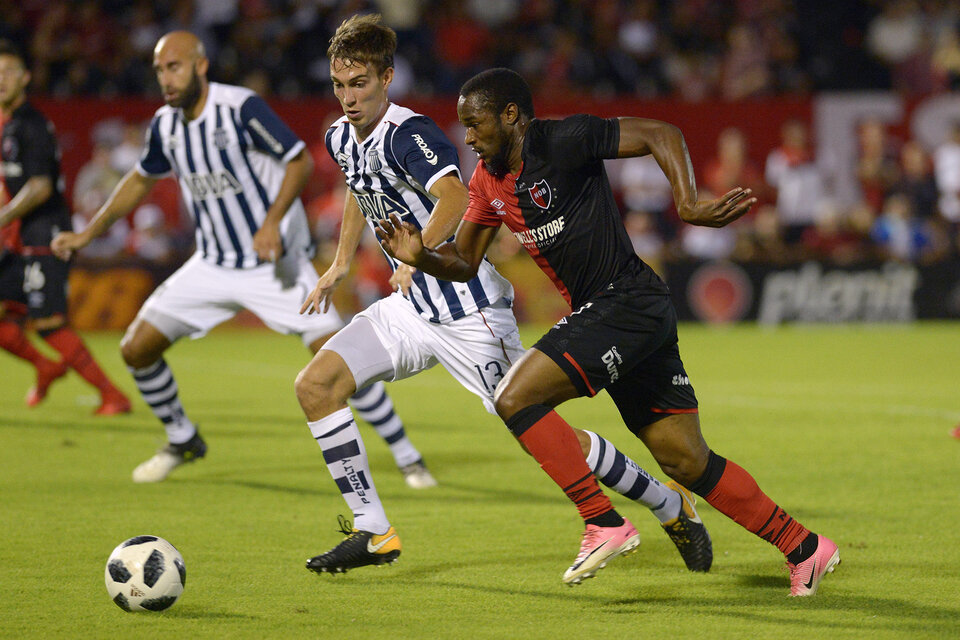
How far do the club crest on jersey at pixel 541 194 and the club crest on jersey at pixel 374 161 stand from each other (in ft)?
2.92

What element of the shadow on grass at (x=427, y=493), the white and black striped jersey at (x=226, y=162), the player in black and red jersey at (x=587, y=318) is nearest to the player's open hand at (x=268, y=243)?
the white and black striped jersey at (x=226, y=162)

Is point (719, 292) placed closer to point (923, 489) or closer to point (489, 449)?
point (489, 449)

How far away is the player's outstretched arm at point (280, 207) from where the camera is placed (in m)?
6.78

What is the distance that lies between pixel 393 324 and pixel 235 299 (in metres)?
2.02

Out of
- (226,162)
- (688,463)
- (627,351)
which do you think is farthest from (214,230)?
(688,463)

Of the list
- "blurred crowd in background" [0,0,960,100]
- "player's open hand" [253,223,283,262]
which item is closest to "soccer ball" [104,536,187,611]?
"player's open hand" [253,223,283,262]

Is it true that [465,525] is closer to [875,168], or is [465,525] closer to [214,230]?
[214,230]

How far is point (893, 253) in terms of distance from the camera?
1827 cm

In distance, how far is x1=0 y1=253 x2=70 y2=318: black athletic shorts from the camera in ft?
30.3

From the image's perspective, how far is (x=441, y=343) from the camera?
17.7ft

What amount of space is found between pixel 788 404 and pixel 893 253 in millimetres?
8646

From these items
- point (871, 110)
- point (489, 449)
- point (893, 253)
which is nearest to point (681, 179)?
point (489, 449)

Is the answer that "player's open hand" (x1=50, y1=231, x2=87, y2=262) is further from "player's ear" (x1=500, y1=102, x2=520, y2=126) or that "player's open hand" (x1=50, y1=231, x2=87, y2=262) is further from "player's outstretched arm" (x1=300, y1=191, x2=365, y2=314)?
"player's ear" (x1=500, y1=102, x2=520, y2=126)

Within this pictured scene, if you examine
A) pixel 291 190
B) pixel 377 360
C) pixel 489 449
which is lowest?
pixel 489 449
